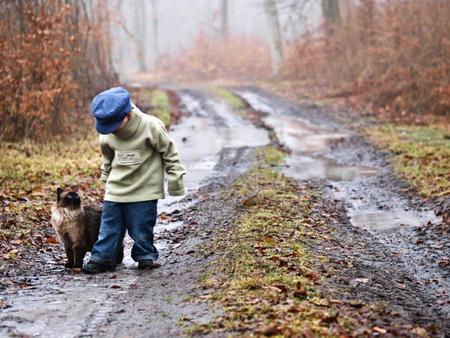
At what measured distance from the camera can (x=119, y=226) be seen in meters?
7.50

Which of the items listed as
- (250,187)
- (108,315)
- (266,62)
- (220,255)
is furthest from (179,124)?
(266,62)

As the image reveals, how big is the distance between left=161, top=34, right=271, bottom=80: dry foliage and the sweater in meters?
38.3

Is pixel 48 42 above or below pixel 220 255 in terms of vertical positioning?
above

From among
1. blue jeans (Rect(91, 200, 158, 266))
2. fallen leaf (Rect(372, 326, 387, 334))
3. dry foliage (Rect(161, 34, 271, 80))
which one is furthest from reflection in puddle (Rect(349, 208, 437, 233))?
dry foliage (Rect(161, 34, 271, 80))

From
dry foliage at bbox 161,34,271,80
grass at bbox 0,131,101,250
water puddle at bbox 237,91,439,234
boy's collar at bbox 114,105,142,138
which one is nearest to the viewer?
boy's collar at bbox 114,105,142,138

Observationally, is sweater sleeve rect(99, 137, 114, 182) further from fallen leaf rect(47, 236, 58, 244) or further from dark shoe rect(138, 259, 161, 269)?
fallen leaf rect(47, 236, 58, 244)

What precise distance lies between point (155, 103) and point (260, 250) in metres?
20.9

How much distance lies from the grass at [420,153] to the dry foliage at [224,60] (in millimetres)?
26490

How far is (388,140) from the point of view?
17906 mm

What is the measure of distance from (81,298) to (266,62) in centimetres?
4294

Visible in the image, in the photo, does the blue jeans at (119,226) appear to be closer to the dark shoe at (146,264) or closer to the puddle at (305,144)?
the dark shoe at (146,264)

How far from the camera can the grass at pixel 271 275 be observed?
5102 millimetres

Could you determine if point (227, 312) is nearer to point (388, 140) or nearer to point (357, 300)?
point (357, 300)

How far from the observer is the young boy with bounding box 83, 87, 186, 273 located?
7355 millimetres
